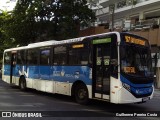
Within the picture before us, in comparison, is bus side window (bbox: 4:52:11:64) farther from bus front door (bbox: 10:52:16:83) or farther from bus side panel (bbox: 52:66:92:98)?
bus side panel (bbox: 52:66:92:98)

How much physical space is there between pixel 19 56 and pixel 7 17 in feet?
59.2

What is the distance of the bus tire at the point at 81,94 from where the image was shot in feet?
44.6

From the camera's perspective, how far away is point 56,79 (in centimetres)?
1570

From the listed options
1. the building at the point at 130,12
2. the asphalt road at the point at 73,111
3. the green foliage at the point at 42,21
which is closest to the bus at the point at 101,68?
the asphalt road at the point at 73,111

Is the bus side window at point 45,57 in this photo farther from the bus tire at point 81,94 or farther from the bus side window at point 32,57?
the bus tire at point 81,94

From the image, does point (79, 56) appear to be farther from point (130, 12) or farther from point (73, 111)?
point (130, 12)

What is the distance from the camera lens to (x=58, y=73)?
15.5 m

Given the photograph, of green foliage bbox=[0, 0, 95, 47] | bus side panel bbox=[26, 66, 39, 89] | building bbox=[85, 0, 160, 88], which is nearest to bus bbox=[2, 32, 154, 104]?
bus side panel bbox=[26, 66, 39, 89]

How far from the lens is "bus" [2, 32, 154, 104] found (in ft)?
38.7

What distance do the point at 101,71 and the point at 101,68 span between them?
0.12 m

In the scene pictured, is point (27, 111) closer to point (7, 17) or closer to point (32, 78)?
point (32, 78)

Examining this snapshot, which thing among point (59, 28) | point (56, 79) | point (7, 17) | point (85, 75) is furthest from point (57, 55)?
point (7, 17)

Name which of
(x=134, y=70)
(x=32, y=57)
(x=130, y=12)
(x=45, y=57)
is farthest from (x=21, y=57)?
(x=130, y=12)

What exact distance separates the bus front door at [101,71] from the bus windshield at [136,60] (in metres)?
0.69
